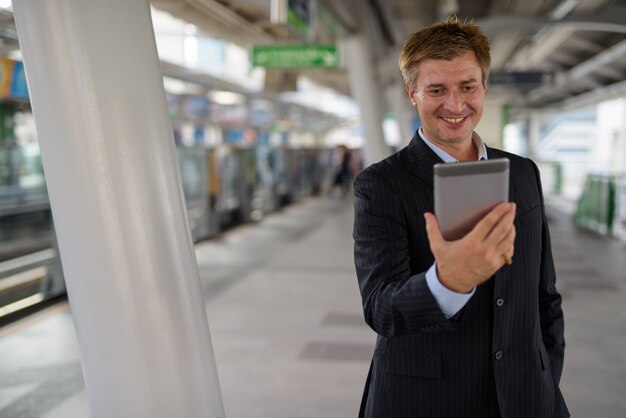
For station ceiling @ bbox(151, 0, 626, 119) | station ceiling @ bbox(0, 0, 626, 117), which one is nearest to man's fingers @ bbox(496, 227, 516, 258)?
station ceiling @ bbox(0, 0, 626, 117)

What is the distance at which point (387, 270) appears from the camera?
143 cm

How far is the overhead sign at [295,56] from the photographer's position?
36.0 ft

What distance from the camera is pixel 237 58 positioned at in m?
23.5

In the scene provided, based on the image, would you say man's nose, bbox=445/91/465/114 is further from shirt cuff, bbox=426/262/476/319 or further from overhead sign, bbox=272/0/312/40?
overhead sign, bbox=272/0/312/40

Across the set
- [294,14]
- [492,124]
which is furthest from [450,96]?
[492,124]

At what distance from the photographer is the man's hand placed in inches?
46.6

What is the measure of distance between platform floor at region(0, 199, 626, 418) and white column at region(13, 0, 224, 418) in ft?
6.76

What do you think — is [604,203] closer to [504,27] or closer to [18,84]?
[504,27]

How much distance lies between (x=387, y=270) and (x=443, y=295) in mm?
169

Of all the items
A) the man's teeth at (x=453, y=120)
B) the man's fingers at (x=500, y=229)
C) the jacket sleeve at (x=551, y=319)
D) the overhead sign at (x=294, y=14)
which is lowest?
the jacket sleeve at (x=551, y=319)

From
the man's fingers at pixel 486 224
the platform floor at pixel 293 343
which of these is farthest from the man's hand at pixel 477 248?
the platform floor at pixel 293 343

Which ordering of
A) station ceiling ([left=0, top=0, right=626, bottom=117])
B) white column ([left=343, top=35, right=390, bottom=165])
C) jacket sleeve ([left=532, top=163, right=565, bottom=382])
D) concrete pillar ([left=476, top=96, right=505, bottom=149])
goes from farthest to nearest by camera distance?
concrete pillar ([left=476, top=96, right=505, bottom=149]) < white column ([left=343, top=35, right=390, bottom=165]) < station ceiling ([left=0, top=0, right=626, bottom=117]) < jacket sleeve ([left=532, top=163, right=565, bottom=382])

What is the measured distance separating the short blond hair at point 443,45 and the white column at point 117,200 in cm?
86

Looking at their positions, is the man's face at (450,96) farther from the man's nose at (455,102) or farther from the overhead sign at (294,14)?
the overhead sign at (294,14)
